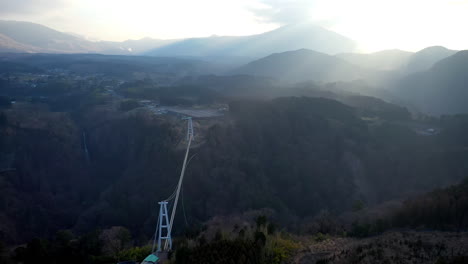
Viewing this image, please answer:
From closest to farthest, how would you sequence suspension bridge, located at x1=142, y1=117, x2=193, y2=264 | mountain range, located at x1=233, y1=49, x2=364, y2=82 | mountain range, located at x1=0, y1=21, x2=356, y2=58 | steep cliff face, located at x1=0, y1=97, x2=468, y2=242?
suspension bridge, located at x1=142, y1=117, x2=193, y2=264
steep cliff face, located at x1=0, y1=97, x2=468, y2=242
mountain range, located at x1=233, y1=49, x2=364, y2=82
mountain range, located at x1=0, y1=21, x2=356, y2=58

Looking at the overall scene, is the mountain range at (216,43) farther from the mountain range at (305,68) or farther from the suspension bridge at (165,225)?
the suspension bridge at (165,225)

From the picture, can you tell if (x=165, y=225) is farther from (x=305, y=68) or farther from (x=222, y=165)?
(x=305, y=68)

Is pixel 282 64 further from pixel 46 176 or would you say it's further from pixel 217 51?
pixel 217 51

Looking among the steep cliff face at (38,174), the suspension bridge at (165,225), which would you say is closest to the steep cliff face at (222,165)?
the steep cliff face at (38,174)

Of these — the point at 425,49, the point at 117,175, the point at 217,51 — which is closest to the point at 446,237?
the point at 117,175

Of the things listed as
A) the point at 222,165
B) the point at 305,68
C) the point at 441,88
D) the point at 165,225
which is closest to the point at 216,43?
the point at 305,68

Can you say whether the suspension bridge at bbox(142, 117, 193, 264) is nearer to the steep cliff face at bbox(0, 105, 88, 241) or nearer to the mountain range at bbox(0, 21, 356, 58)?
the steep cliff face at bbox(0, 105, 88, 241)

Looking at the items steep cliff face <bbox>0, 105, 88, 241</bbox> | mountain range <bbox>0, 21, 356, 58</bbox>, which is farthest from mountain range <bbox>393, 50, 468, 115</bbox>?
mountain range <bbox>0, 21, 356, 58</bbox>

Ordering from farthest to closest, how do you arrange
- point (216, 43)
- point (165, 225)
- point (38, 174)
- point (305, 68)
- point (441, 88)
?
1. point (216, 43)
2. point (305, 68)
3. point (441, 88)
4. point (38, 174)
5. point (165, 225)

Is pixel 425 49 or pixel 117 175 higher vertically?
pixel 425 49

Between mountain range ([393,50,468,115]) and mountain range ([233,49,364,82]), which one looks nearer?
mountain range ([393,50,468,115])

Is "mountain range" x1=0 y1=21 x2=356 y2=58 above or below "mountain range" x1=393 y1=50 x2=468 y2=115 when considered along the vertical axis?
above
